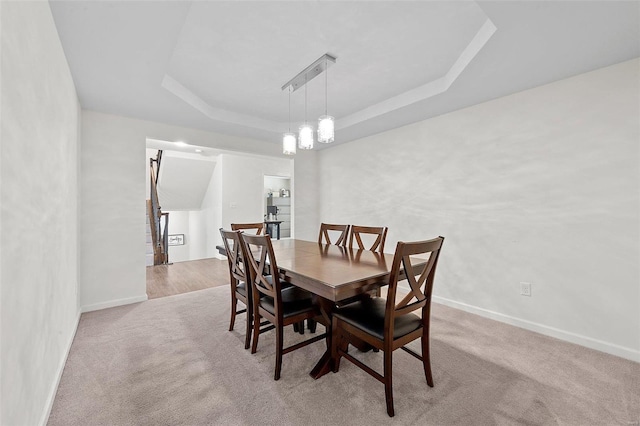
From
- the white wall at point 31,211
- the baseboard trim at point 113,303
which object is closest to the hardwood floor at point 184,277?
the baseboard trim at point 113,303

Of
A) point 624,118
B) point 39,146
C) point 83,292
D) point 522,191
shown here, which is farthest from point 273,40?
point 83,292

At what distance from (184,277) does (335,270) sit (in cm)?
361

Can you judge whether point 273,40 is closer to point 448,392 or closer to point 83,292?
point 448,392

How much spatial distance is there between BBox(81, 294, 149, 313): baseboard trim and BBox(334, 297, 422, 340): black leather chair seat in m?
2.77

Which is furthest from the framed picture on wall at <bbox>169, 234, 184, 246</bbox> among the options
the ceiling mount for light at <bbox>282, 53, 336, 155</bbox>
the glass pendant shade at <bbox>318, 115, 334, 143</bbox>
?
the glass pendant shade at <bbox>318, 115, 334, 143</bbox>

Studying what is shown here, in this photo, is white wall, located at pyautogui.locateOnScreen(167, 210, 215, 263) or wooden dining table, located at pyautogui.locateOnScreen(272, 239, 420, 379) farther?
white wall, located at pyautogui.locateOnScreen(167, 210, 215, 263)

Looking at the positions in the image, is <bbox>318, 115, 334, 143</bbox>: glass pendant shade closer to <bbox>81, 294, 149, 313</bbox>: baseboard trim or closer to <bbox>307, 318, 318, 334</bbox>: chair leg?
<bbox>307, 318, 318, 334</bbox>: chair leg

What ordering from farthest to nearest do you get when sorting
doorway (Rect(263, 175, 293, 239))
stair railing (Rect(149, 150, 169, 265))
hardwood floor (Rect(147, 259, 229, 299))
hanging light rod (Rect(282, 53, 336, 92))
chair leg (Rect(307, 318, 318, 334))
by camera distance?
1. doorway (Rect(263, 175, 293, 239))
2. stair railing (Rect(149, 150, 169, 265))
3. hardwood floor (Rect(147, 259, 229, 299))
4. chair leg (Rect(307, 318, 318, 334))
5. hanging light rod (Rect(282, 53, 336, 92))

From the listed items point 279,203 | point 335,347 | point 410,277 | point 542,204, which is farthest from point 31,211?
point 279,203

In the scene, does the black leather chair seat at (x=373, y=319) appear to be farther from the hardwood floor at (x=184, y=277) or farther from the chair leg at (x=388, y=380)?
the hardwood floor at (x=184, y=277)

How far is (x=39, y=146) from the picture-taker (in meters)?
1.36

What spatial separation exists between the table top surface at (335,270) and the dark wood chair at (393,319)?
150 mm

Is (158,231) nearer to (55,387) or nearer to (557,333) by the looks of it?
(55,387)

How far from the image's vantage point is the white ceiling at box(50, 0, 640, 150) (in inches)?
62.7
